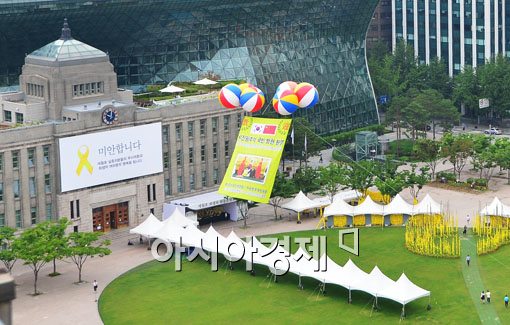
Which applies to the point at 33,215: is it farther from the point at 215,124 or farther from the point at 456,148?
the point at 456,148

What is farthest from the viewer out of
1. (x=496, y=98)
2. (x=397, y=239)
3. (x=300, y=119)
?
(x=496, y=98)

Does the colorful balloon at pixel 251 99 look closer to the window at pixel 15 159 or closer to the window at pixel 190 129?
the window at pixel 190 129

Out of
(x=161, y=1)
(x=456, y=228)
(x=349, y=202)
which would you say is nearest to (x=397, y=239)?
(x=456, y=228)

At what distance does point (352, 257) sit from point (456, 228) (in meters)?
11.1

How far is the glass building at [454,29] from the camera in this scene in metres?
141

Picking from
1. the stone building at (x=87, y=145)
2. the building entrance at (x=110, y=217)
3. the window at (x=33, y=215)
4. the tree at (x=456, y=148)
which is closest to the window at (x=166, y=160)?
the stone building at (x=87, y=145)

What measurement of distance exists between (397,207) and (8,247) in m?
33.8

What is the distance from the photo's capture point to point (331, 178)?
92188 millimetres

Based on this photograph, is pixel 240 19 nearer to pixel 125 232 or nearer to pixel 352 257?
pixel 125 232

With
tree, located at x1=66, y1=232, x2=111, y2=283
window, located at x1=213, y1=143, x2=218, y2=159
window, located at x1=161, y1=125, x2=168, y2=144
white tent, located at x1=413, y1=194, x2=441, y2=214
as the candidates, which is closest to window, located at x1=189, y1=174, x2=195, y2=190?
window, located at x1=213, y1=143, x2=218, y2=159

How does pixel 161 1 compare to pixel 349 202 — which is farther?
pixel 161 1

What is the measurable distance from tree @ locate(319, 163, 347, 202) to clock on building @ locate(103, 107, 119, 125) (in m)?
21.0

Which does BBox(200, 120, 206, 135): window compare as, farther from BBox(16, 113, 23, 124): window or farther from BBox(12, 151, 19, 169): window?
BBox(12, 151, 19, 169): window

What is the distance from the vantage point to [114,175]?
276 ft
